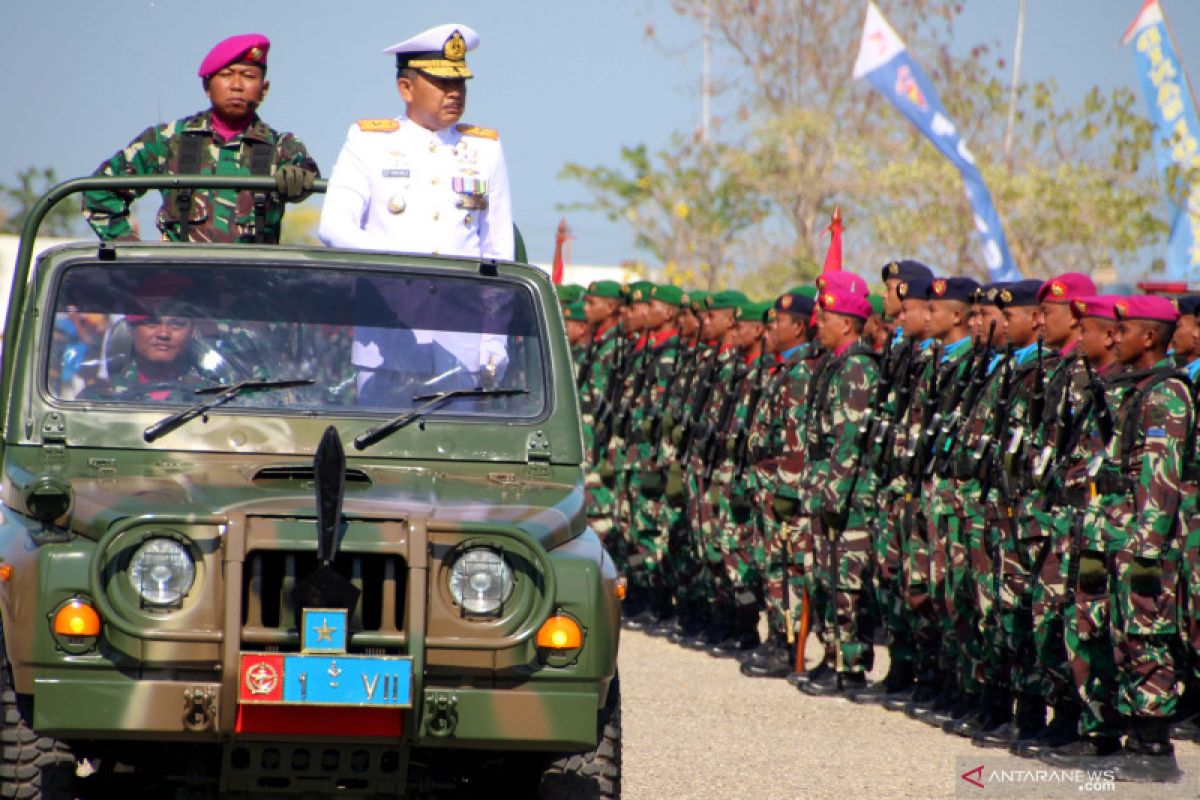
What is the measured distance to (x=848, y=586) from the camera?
1036 centimetres

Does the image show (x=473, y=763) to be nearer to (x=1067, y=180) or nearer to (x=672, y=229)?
(x=1067, y=180)

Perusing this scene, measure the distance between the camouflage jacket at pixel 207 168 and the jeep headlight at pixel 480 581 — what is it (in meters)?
2.63

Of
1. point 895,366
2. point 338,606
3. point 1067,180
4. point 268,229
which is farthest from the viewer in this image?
point 1067,180

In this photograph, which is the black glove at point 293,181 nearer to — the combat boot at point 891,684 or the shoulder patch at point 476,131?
the shoulder patch at point 476,131

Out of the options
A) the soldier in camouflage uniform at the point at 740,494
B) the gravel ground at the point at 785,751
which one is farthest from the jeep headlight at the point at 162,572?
the soldier in camouflage uniform at the point at 740,494

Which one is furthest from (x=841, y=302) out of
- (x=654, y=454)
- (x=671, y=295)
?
(x=671, y=295)

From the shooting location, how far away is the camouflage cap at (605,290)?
1520 centimetres

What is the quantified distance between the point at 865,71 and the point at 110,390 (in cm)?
1492

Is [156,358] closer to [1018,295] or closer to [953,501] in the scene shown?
[953,501]

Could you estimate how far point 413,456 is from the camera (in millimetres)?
5703

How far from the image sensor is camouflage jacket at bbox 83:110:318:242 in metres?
7.16

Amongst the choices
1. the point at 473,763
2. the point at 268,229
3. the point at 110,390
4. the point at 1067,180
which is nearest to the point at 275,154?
the point at 268,229

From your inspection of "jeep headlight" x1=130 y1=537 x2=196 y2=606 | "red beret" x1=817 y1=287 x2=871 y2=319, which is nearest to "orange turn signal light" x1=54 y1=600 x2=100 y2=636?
"jeep headlight" x1=130 y1=537 x2=196 y2=606

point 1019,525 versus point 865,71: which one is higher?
point 865,71
